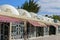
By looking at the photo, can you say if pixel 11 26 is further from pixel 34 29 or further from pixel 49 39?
pixel 34 29

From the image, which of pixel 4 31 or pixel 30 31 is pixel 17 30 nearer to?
pixel 4 31

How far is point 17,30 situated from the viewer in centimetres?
2345

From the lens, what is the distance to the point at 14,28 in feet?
74.0

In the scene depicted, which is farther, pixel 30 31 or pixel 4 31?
pixel 30 31

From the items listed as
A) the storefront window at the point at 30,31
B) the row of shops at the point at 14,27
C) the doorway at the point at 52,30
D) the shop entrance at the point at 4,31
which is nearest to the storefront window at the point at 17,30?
the row of shops at the point at 14,27

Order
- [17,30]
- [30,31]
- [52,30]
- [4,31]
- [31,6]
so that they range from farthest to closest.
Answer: [31,6]
[52,30]
[30,31]
[17,30]
[4,31]

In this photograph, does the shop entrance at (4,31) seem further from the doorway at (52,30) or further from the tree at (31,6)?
the tree at (31,6)

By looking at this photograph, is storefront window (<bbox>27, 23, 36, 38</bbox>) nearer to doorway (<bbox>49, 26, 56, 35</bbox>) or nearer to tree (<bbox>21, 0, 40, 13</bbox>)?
doorway (<bbox>49, 26, 56, 35</bbox>)

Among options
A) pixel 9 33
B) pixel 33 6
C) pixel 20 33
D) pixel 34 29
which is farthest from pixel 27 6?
pixel 9 33

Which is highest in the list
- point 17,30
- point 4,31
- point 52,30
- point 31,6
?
point 31,6

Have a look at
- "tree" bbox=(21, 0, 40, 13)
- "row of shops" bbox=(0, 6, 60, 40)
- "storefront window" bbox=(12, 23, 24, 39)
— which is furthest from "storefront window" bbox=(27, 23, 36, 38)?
"tree" bbox=(21, 0, 40, 13)

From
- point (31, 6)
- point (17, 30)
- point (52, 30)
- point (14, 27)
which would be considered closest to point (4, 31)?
point (14, 27)

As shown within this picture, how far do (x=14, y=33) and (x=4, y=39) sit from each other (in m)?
2.32

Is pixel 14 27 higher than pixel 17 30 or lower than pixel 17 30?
higher
